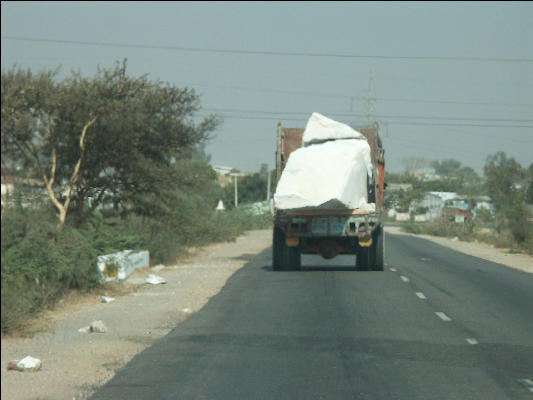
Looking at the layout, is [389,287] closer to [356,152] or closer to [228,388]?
[356,152]

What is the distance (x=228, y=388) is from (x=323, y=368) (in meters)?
1.39

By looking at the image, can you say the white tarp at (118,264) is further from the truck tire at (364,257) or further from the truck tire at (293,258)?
the truck tire at (364,257)

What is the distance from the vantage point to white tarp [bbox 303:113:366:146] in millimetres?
23109

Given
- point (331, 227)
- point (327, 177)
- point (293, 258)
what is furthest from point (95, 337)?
point (293, 258)

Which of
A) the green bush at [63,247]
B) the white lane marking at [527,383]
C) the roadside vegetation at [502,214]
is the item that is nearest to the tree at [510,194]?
the roadside vegetation at [502,214]

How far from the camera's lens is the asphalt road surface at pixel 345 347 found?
7.91m

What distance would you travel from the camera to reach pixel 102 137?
22516 mm

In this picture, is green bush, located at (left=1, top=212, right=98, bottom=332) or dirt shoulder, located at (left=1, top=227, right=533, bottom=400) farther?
green bush, located at (left=1, top=212, right=98, bottom=332)

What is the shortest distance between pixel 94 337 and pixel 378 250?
1249 centimetres

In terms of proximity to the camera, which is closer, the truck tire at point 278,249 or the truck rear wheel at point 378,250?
the truck rear wheel at point 378,250

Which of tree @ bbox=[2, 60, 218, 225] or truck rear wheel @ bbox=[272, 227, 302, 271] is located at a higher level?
tree @ bbox=[2, 60, 218, 225]

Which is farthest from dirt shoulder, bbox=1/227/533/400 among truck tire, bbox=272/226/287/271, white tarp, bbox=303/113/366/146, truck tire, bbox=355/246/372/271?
white tarp, bbox=303/113/366/146

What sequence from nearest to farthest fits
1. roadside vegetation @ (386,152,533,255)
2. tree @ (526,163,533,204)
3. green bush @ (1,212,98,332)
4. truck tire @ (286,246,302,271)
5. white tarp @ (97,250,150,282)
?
green bush @ (1,212,98,332) < white tarp @ (97,250,150,282) < truck tire @ (286,246,302,271) < roadside vegetation @ (386,152,533,255) < tree @ (526,163,533,204)

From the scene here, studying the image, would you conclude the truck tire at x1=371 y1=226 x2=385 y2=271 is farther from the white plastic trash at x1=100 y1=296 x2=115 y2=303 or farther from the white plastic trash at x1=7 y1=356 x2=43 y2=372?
the white plastic trash at x1=7 y1=356 x2=43 y2=372
